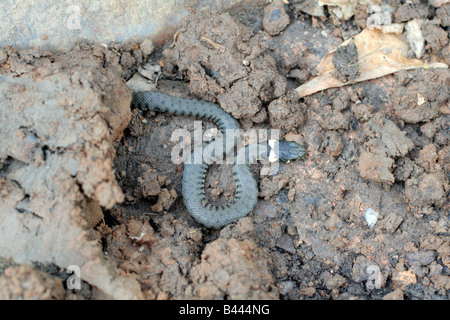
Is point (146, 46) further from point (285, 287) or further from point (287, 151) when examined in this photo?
point (285, 287)

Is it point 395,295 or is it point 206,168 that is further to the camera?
point 206,168

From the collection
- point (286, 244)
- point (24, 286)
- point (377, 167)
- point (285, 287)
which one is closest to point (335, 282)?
point (285, 287)

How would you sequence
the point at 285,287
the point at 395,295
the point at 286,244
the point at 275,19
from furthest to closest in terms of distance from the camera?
the point at 275,19, the point at 286,244, the point at 285,287, the point at 395,295

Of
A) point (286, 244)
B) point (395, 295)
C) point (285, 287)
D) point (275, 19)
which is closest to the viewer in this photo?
point (395, 295)

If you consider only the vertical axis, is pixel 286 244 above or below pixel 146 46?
below

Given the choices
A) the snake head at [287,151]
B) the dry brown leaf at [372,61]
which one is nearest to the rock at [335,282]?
the snake head at [287,151]

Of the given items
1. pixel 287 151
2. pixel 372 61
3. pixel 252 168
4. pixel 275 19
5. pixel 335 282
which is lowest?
pixel 335 282

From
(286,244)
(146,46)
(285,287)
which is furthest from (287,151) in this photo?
(146,46)

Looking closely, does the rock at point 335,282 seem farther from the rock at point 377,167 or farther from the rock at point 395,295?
the rock at point 377,167
